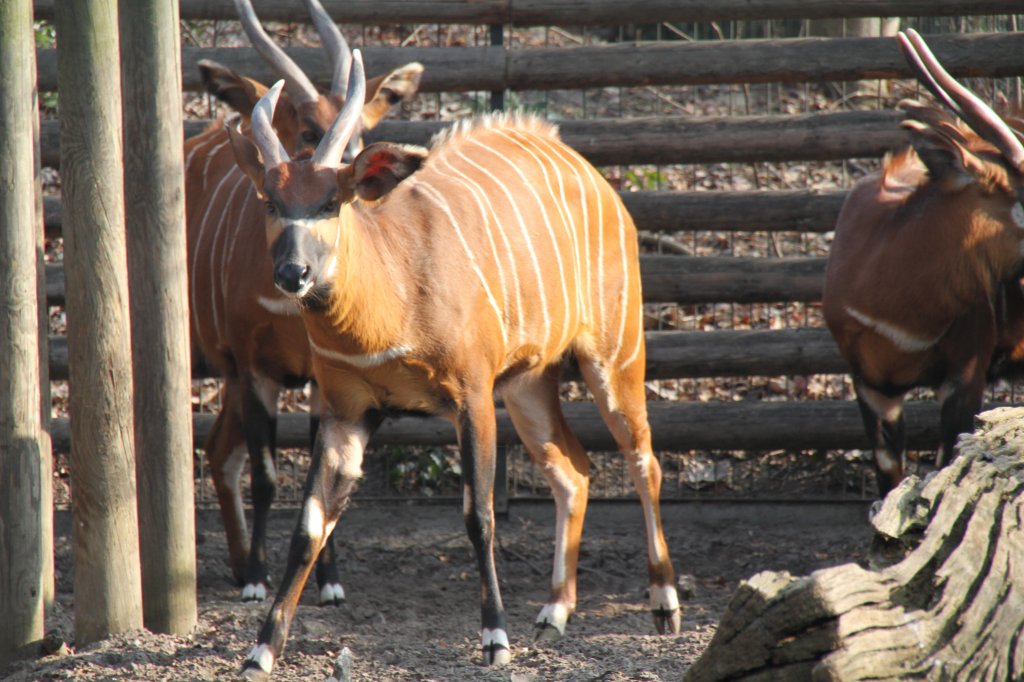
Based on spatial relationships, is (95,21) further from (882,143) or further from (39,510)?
(882,143)

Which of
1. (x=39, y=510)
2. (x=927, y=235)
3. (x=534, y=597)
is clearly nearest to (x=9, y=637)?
(x=39, y=510)

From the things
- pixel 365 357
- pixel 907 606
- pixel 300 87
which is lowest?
pixel 907 606

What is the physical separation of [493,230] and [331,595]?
1633mm

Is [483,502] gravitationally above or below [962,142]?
below

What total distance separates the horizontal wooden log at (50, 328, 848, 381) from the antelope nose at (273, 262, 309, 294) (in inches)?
116

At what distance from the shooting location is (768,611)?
8.14 ft

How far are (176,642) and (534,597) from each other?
173 centimetres

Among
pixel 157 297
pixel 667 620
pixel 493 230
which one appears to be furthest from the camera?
pixel 667 620

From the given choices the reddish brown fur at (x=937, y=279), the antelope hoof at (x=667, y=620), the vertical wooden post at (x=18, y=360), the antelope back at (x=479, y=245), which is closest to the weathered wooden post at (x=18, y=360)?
the vertical wooden post at (x=18, y=360)

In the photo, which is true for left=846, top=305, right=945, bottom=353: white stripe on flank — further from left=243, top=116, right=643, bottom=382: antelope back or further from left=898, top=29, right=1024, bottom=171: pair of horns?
left=243, top=116, right=643, bottom=382: antelope back

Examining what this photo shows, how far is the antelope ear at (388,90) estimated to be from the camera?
5852 mm

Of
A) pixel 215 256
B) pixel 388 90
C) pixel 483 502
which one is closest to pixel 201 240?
pixel 215 256

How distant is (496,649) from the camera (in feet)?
14.4

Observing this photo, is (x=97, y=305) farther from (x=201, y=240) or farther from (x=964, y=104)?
(x=964, y=104)
